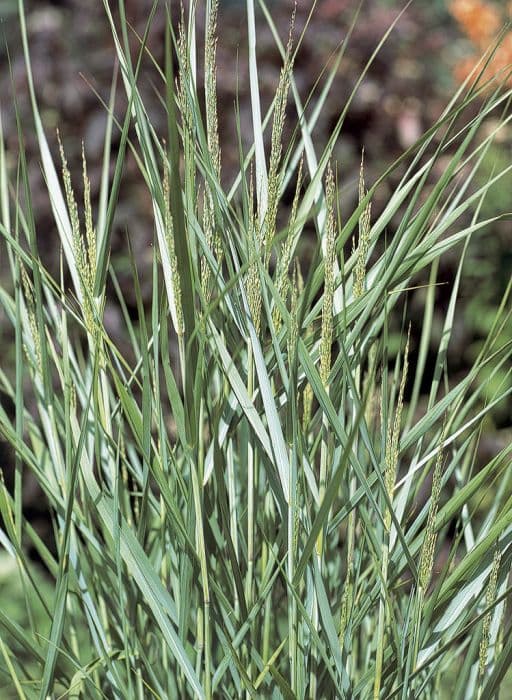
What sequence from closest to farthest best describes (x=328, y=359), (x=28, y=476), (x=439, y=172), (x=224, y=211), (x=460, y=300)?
1. (x=328, y=359)
2. (x=224, y=211)
3. (x=439, y=172)
4. (x=28, y=476)
5. (x=460, y=300)

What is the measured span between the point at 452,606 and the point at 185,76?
0.48m

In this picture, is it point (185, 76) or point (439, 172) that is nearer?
point (185, 76)

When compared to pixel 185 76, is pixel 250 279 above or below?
below

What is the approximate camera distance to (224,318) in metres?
0.86

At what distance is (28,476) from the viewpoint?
8.43 feet

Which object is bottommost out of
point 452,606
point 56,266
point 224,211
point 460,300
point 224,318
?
point 56,266

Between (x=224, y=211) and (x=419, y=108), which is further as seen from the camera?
(x=419, y=108)

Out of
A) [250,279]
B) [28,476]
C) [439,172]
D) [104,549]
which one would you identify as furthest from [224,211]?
[28,476]

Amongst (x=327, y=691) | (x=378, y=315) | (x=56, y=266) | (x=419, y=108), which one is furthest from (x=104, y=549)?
(x=419, y=108)

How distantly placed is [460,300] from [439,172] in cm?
49

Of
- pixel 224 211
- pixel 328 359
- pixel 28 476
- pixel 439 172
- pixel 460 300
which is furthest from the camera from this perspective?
pixel 460 300

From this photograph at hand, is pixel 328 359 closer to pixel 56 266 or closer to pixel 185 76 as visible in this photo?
pixel 185 76

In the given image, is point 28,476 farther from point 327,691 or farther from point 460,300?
point 327,691

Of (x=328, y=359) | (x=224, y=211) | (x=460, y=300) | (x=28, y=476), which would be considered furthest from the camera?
(x=460, y=300)
